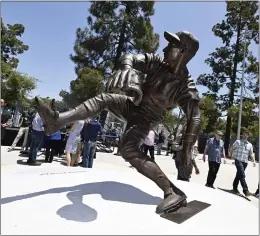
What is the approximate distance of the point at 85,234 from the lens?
210 cm

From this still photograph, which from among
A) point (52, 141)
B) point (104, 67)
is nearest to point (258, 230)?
point (52, 141)

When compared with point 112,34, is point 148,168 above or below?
below

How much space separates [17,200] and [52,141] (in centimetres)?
523

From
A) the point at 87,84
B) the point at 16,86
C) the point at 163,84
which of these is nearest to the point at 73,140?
the point at 163,84

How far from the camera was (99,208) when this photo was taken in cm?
266

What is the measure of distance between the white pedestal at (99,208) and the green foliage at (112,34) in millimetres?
16936

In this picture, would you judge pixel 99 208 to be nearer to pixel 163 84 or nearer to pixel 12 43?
pixel 163 84

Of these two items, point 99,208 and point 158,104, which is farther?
point 158,104

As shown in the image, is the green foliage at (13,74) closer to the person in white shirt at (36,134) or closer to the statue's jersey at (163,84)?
the person in white shirt at (36,134)

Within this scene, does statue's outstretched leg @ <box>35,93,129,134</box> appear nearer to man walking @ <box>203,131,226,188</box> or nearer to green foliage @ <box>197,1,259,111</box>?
man walking @ <box>203,131,226,188</box>

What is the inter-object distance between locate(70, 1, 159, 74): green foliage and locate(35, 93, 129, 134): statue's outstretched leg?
1709 centimetres

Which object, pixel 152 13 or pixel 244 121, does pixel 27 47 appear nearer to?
pixel 152 13

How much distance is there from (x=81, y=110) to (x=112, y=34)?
61.9ft

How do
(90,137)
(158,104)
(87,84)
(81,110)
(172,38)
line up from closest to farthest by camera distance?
(81,110), (172,38), (158,104), (90,137), (87,84)
